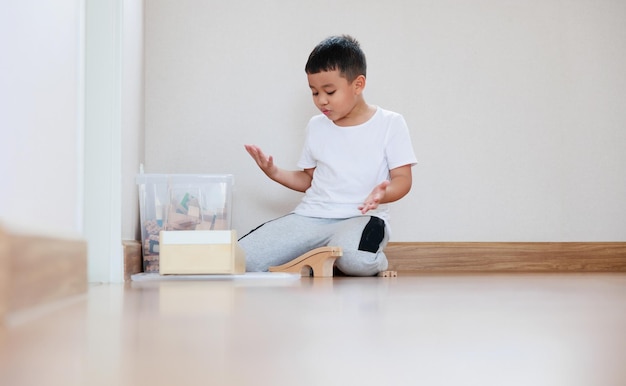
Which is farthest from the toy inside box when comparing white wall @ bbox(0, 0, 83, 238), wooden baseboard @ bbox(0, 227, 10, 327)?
wooden baseboard @ bbox(0, 227, 10, 327)

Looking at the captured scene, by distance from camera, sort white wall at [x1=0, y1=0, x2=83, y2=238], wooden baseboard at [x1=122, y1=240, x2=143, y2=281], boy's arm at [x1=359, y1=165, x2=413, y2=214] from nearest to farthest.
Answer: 1. white wall at [x1=0, y1=0, x2=83, y2=238]
2. wooden baseboard at [x1=122, y1=240, x2=143, y2=281]
3. boy's arm at [x1=359, y1=165, x2=413, y2=214]

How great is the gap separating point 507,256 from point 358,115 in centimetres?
73

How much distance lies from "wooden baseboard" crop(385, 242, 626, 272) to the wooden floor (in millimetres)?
1776

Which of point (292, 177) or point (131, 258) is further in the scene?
point (292, 177)

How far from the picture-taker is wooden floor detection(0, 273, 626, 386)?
0.33 meters

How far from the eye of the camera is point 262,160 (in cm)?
218

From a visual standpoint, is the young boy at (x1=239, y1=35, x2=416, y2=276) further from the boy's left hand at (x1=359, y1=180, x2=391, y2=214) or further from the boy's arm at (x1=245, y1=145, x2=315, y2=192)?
the boy's left hand at (x1=359, y1=180, x2=391, y2=214)

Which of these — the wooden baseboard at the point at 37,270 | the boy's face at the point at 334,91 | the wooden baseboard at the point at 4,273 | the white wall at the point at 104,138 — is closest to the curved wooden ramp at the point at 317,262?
the boy's face at the point at 334,91

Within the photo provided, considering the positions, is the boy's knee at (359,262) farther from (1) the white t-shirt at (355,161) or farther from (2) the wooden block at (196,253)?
(2) the wooden block at (196,253)

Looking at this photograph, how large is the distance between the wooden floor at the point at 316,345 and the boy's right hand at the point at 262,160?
1347mm

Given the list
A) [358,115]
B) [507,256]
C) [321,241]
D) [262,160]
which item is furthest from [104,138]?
[507,256]

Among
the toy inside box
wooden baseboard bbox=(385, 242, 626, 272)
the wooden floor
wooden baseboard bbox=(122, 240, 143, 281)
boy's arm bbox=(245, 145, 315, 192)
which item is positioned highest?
boy's arm bbox=(245, 145, 315, 192)

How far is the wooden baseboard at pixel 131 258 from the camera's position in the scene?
1582 mm

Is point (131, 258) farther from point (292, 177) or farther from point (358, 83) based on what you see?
point (358, 83)
